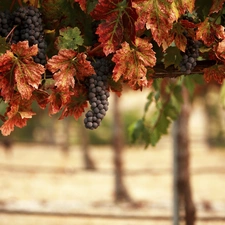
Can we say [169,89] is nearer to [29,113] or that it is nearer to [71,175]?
[29,113]

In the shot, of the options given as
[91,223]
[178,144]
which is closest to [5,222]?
[91,223]

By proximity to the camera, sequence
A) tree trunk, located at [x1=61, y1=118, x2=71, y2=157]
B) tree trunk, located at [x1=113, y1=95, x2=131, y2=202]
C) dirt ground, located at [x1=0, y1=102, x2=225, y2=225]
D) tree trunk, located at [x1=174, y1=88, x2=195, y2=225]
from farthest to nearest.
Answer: tree trunk, located at [x1=61, y1=118, x2=71, y2=157] → tree trunk, located at [x1=113, y1=95, x2=131, y2=202] → dirt ground, located at [x1=0, y1=102, x2=225, y2=225] → tree trunk, located at [x1=174, y1=88, x2=195, y2=225]

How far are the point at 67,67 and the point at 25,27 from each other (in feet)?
0.51

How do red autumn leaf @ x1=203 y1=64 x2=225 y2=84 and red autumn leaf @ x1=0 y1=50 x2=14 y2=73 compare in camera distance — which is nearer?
red autumn leaf @ x1=0 y1=50 x2=14 y2=73

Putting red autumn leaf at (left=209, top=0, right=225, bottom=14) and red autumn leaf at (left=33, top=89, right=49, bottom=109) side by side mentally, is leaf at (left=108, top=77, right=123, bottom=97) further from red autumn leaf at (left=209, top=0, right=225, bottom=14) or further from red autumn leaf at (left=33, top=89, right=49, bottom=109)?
red autumn leaf at (left=209, top=0, right=225, bottom=14)

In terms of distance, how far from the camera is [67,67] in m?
1.45

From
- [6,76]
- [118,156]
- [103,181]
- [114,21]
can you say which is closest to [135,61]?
[114,21]

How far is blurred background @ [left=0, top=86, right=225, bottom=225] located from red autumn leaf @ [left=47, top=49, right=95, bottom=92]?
3.70 meters

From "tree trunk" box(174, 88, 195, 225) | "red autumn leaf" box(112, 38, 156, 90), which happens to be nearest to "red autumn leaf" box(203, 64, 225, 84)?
"red autumn leaf" box(112, 38, 156, 90)

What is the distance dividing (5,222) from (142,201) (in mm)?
3098

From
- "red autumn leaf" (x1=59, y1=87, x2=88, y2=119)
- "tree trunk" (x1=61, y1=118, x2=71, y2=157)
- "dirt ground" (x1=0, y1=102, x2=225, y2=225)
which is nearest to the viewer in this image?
"red autumn leaf" (x1=59, y1=87, x2=88, y2=119)

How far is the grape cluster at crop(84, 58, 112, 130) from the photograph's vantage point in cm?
148

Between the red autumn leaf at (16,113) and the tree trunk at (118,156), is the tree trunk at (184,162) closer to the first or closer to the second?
the red autumn leaf at (16,113)

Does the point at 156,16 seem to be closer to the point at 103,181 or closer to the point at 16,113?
the point at 16,113
